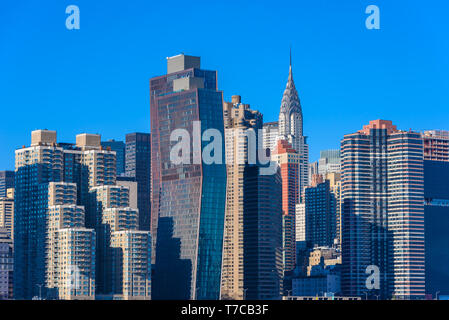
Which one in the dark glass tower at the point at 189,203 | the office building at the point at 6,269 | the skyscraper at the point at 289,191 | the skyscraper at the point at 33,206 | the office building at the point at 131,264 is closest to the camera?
the office building at the point at 131,264

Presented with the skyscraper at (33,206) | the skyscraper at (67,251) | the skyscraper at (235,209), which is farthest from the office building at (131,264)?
the skyscraper at (235,209)

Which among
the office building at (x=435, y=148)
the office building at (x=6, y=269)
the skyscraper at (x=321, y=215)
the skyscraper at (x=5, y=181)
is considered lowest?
the office building at (x=6, y=269)

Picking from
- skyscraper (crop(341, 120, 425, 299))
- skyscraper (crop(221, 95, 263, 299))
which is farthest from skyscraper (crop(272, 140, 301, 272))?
skyscraper (crop(221, 95, 263, 299))

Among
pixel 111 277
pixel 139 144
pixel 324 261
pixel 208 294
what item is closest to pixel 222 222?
pixel 208 294

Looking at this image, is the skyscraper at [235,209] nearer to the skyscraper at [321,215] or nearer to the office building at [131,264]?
the office building at [131,264]

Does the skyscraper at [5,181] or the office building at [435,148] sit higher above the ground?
the office building at [435,148]

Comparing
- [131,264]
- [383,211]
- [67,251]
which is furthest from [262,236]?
[67,251]
